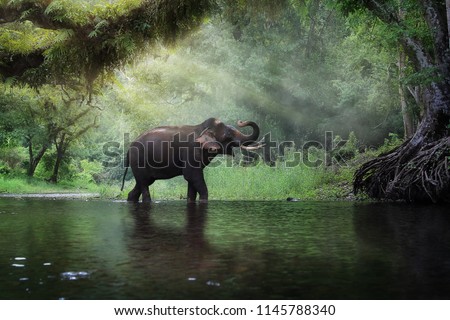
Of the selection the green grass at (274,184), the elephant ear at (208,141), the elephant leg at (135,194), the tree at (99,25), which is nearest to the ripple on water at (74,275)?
the elephant ear at (208,141)

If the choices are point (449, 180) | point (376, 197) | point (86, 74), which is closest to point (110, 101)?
point (86, 74)

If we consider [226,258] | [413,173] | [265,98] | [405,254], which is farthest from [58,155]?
[405,254]

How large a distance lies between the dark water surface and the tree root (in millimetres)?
4644

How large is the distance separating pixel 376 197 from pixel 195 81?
1956cm

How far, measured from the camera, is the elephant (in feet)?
56.0

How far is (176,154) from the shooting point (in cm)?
1773

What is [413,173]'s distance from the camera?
16.3 m

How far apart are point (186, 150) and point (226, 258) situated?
1087 cm

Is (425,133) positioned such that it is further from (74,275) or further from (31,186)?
(31,186)

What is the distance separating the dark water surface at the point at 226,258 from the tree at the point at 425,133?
4.94 metres

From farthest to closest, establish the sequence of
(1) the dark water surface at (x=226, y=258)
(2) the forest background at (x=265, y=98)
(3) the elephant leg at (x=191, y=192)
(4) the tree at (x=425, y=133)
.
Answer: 1. (2) the forest background at (x=265, y=98)
2. (3) the elephant leg at (x=191, y=192)
3. (4) the tree at (x=425, y=133)
4. (1) the dark water surface at (x=226, y=258)

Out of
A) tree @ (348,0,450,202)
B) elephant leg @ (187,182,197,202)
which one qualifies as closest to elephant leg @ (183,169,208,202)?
elephant leg @ (187,182,197,202)

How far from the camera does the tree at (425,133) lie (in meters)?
15.9

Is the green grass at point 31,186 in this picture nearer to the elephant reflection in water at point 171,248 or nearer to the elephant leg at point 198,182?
the elephant leg at point 198,182
